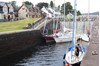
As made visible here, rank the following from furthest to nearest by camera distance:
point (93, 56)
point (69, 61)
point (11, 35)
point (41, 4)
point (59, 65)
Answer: point (41, 4) → point (11, 35) → point (59, 65) → point (69, 61) → point (93, 56)

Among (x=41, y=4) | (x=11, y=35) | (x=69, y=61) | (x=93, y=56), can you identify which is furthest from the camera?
(x=41, y=4)

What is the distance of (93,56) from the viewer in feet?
78.7

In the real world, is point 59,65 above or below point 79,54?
below

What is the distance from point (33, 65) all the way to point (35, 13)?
9491cm

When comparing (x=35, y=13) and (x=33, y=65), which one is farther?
(x=35, y=13)

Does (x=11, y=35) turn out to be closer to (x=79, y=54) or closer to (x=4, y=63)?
(x=4, y=63)

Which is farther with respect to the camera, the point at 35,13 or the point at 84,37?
the point at 35,13

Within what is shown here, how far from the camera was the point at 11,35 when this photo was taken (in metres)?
46.2

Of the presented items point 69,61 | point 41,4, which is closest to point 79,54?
point 69,61

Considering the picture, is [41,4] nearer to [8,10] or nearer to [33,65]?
[8,10]

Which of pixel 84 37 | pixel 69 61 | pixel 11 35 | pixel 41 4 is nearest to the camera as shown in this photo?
pixel 69 61

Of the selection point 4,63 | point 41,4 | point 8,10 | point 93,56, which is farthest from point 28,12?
point 93,56

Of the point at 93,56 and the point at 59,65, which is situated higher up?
the point at 93,56

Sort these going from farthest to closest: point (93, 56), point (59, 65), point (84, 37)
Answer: point (84, 37) < point (59, 65) < point (93, 56)
